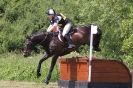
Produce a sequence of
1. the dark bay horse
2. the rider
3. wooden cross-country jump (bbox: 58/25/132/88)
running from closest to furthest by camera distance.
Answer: wooden cross-country jump (bbox: 58/25/132/88)
the rider
the dark bay horse

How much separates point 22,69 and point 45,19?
1406 cm

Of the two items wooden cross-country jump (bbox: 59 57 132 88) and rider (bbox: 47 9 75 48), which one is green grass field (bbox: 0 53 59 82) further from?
wooden cross-country jump (bbox: 59 57 132 88)

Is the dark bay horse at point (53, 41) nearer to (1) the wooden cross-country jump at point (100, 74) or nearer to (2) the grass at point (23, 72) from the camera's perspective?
(1) the wooden cross-country jump at point (100, 74)

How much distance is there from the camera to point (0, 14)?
38812mm

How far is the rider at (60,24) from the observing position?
55.3ft

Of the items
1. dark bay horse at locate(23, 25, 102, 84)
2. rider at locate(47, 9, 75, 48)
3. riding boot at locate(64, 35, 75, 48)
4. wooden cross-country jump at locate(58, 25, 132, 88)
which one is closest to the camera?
wooden cross-country jump at locate(58, 25, 132, 88)

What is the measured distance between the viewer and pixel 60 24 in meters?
17.5

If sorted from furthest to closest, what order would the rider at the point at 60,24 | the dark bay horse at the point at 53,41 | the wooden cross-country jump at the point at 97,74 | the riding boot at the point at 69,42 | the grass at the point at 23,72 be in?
the grass at the point at 23,72 → the dark bay horse at the point at 53,41 → the riding boot at the point at 69,42 → the rider at the point at 60,24 → the wooden cross-country jump at the point at 97,74

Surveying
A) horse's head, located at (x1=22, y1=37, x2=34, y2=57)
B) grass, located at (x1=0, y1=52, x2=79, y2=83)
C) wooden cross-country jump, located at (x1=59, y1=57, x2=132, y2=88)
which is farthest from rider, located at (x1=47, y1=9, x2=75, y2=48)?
grass, located at (x1=0, y1=52, x2=79, y2=83)

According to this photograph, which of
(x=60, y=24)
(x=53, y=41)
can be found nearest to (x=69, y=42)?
(x=53, y=41)

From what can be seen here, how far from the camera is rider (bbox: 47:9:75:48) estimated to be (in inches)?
664

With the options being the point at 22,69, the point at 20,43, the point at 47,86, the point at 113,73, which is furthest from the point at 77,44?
the point at 20,43

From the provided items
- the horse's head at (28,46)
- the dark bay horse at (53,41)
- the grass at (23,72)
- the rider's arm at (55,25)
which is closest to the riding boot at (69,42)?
the dark bay horse at (53,41)

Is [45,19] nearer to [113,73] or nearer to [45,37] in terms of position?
[45,37]
